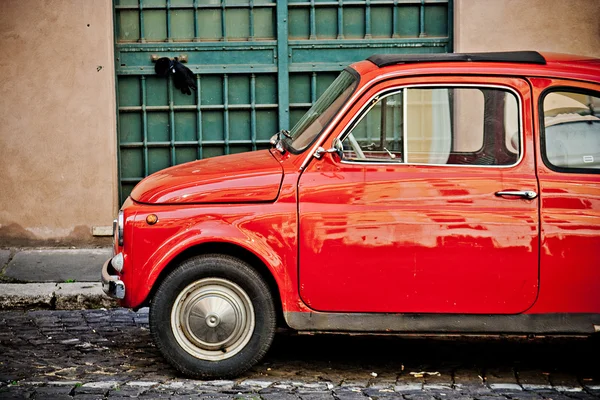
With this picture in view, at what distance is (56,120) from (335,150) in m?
5.15

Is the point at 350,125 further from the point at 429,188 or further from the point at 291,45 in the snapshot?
the point at 291,45

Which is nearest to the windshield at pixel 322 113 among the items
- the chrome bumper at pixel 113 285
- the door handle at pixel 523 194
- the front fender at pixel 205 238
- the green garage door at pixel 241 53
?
the front fender at pixel 205 238

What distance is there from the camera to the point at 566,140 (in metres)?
5.80

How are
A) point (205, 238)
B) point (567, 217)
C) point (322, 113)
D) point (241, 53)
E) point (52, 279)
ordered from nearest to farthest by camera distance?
point (567, 217), point (205, 238), point (322, 113), point (52, 279), point (241, 53)

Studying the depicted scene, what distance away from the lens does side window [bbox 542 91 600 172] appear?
18.9 ft

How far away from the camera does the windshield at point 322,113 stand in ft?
19.4

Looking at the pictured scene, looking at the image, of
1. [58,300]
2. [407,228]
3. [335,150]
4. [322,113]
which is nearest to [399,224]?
[407,228]

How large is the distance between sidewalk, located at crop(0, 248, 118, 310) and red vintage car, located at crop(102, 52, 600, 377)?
2.49m

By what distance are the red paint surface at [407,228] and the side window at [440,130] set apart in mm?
71

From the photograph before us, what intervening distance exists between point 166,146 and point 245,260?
Result: 15.1 feet

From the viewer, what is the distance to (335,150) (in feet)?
18.9

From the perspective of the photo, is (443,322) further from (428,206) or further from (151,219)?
(151,219)

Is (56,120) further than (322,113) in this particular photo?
Yes

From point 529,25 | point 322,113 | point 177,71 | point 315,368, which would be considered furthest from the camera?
point 177,71
